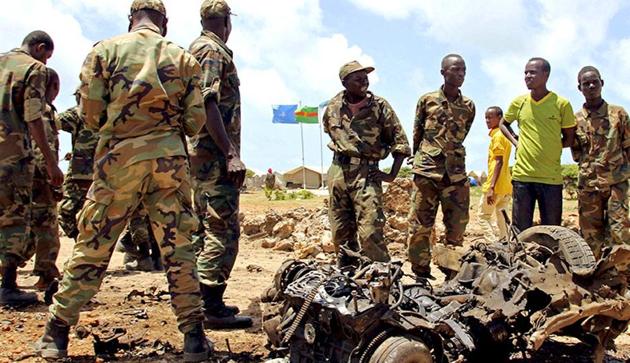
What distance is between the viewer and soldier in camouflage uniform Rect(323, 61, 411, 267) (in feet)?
19.9

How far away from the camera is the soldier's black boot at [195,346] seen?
4078 mm

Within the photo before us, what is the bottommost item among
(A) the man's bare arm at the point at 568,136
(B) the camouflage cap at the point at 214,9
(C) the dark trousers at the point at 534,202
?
(C) the dark trousers at the point at 534,202

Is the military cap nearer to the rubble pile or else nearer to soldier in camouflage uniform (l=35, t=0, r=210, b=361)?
soldier in camouflage uniform (l=35, t=0, r=210, b=361)

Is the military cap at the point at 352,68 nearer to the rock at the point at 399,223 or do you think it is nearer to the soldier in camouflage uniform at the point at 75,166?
the soldier in camouflage uniform at the point at 75,166

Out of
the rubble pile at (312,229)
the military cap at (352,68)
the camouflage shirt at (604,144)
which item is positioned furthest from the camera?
the rubble pile at (312,229)

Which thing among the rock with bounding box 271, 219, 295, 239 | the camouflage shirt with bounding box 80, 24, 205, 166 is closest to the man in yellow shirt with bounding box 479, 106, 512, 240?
the rock with bounding box 271, 219, 295, 239

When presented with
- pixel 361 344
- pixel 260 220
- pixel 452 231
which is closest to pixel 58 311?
pixel 361 344

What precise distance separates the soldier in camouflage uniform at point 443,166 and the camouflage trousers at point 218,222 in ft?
7.75

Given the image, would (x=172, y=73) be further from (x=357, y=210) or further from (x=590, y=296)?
(x=590, y=296)

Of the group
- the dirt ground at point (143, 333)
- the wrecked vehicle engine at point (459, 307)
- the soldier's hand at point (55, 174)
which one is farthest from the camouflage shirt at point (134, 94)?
the soldier's hand at point (55, 174)

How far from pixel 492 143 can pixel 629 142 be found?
2.20 m

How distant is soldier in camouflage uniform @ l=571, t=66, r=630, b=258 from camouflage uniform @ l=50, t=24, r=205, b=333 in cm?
451

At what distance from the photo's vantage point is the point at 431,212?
6.78m

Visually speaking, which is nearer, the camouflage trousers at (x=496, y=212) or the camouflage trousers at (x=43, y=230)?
the camouflage trousers at (x=43, y=230)
